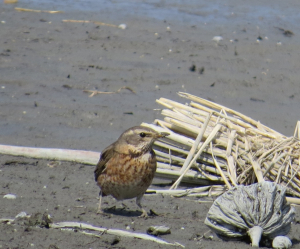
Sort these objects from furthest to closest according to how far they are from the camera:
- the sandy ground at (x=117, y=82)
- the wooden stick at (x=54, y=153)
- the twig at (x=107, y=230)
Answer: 1. the wooden stick at (x=54, y=153)
2. the sandy ground at (x=117, y=82)
3. the twig at (x=107, y=230)

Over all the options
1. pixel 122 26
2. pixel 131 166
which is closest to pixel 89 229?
pixel 131 166

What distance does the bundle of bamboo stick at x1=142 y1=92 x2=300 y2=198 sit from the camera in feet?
20.0

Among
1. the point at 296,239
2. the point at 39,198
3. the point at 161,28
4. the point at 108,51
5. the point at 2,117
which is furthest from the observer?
the point at 161,28

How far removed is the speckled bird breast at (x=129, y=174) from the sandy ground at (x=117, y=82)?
0.23 m

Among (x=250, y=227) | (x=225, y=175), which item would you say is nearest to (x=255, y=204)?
(x=250, y=227)

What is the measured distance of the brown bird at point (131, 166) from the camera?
5355 millimetres

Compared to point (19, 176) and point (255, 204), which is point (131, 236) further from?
point (19, 176)

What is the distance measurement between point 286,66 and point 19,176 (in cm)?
588

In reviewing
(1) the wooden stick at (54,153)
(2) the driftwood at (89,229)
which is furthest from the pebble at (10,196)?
(1) the wooden stick at (54,153)

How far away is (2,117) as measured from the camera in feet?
27.6

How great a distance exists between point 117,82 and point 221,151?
3782mm

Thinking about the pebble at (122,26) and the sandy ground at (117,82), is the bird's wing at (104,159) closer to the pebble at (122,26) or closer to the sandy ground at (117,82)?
the sandy ground at (117,82)

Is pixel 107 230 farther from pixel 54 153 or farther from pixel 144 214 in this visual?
pixel 54 153

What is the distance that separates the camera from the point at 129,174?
17.6ft
